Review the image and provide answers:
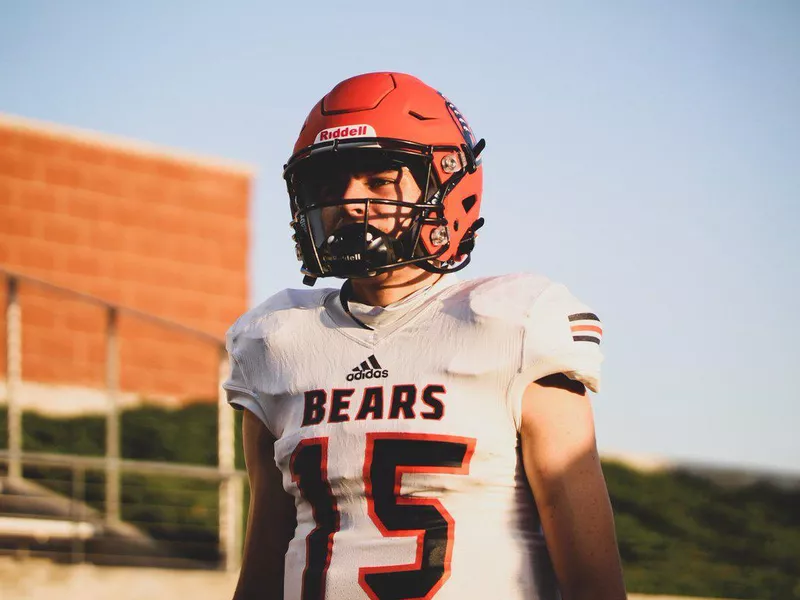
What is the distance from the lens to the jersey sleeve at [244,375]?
2539mm

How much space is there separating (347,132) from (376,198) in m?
0.15

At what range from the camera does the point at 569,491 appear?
2.21 meters

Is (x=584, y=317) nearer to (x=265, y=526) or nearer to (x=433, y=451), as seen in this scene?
(x=433, y=451)

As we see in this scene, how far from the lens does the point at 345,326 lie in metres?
2.51

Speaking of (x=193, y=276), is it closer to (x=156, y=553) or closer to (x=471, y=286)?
(x=156, y=553)

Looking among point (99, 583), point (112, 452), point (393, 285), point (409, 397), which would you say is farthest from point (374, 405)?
point (112, 452)

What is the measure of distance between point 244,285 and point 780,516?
25.3ft

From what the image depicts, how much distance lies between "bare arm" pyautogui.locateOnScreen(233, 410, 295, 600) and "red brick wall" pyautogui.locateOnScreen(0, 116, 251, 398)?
34.4 ft

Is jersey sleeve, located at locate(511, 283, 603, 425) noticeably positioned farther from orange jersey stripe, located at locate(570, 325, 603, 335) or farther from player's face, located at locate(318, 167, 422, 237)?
player's face, located at locate(318, 167, 422, 237)

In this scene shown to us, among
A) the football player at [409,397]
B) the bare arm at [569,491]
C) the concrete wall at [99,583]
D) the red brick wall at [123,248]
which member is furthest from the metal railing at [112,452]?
the red brick wall at [123,248]

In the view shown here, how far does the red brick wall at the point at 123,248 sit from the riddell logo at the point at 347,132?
10618mm

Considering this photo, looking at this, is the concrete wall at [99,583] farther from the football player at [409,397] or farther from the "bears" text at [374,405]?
the "bears" text at [374,405]

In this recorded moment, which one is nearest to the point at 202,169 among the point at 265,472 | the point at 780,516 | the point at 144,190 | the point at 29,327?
the point at 144,190

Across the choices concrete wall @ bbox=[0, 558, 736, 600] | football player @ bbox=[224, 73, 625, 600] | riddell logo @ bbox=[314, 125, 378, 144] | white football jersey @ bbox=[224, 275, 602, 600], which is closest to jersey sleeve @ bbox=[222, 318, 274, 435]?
football player @ bbox=[224, 73, 625, 600]
